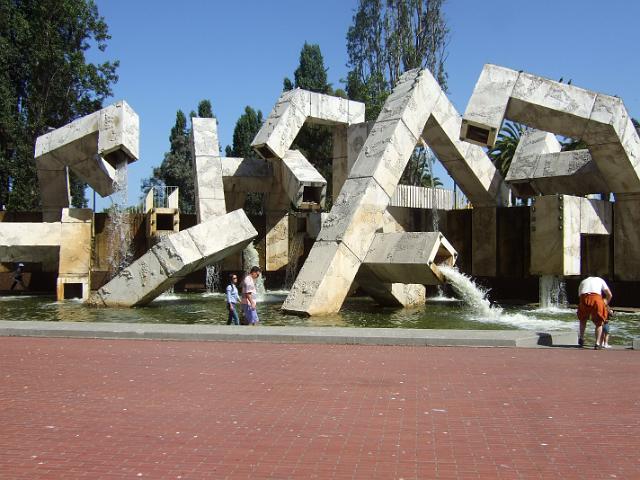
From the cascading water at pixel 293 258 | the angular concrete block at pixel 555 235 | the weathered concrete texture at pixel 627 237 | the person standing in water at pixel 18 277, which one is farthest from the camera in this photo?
the cascading water at pixel 293 258

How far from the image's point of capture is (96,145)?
66.4 feet

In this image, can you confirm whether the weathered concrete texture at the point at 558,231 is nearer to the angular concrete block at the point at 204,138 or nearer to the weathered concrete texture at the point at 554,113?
the weathered concrete texture at the point at 554,113

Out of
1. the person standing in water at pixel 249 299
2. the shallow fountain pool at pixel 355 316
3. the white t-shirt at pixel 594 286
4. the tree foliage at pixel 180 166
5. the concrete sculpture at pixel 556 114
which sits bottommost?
the shallow fountain pool at pixel 355 316

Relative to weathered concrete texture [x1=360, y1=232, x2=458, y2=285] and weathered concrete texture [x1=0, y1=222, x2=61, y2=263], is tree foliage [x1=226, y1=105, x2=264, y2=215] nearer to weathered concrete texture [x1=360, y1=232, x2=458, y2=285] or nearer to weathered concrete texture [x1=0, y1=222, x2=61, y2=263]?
weathered concrete texture [x1=0, y1=222, x2=61, y2=263]

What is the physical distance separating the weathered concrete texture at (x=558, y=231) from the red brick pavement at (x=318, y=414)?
7882mm

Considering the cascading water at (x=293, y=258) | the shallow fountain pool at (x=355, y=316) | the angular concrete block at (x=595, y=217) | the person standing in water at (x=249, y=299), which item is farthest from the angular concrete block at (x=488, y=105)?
the cascading water at (x=293, y=258)

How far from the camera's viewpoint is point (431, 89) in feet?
55.2

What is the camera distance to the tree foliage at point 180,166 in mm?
53803

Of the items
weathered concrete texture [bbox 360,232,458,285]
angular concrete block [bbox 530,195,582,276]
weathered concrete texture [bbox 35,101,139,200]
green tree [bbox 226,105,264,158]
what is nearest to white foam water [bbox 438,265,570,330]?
weathered concrete texture [bbox 360,232,458,285]

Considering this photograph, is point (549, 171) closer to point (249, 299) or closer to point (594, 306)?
point (594, 306)

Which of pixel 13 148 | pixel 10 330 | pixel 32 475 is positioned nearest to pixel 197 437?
pixel 32 475

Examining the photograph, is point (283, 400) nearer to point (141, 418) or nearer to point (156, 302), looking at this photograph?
point (141, 418)

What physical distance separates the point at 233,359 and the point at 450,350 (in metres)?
2.78

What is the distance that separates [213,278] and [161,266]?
22.9ft
